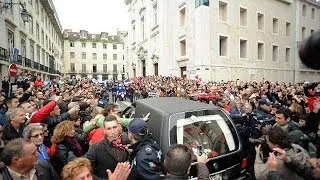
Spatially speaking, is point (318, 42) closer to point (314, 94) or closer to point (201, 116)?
point (201, 116)

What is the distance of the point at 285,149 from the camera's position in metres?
3.24

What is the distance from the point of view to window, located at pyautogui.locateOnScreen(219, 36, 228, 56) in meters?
30.0

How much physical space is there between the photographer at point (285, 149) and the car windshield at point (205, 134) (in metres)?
1.14

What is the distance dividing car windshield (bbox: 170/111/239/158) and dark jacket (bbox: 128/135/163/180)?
72cm

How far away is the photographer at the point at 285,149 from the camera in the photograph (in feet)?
10.00

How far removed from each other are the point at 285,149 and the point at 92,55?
286 feet

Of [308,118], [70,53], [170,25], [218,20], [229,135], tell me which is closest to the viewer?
[229,135]

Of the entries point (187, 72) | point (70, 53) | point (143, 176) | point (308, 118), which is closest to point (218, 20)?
point (187, 72)

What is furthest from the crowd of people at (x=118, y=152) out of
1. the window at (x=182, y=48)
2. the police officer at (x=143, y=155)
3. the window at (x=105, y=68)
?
the window at (x=105, y=68)

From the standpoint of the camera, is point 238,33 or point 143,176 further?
point 238,33

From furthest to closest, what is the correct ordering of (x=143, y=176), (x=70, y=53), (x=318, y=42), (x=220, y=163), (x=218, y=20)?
(x=70, y=53) → (x=218, y=20) → (x=220, y=163) → (x=143, y=176) → (x=318, y=42)

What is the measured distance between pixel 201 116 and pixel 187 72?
82.1 ft

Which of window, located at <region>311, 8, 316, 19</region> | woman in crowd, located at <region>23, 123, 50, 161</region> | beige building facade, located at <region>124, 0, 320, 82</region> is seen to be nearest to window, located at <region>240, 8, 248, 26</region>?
beige building facade, located at <region>124, 0, 320, 82</region>

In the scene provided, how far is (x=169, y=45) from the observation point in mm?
33344
